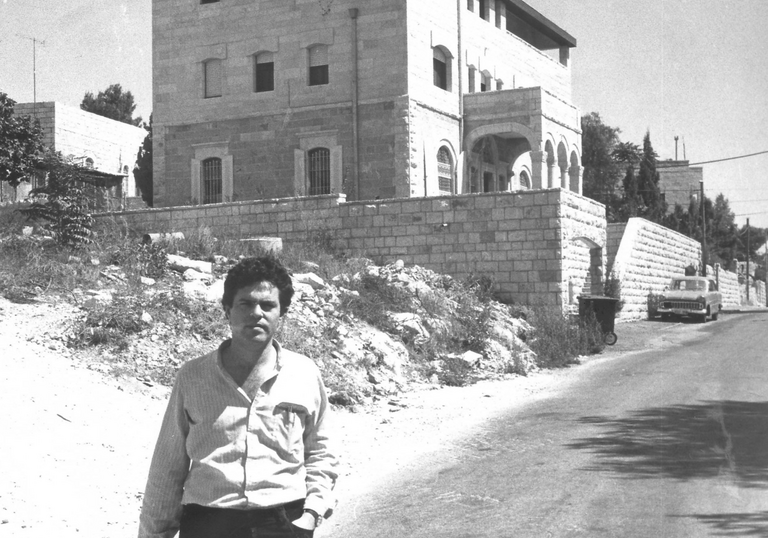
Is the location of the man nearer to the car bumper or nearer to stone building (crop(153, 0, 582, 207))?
stone building (crop(153, 0, 582, 207))

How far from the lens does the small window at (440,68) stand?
32031 millimetres

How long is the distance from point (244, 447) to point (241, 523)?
296 mm

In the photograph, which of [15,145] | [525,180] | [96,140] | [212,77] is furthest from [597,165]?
[15,145]

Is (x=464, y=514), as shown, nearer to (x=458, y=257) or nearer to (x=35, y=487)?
(x=35, y=487)

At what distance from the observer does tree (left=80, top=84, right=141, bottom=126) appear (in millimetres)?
76812

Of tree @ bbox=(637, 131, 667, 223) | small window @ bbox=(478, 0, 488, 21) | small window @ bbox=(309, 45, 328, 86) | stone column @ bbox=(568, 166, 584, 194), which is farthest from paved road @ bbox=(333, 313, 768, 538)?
tree @ bbox=(637, 131, 667, 223)

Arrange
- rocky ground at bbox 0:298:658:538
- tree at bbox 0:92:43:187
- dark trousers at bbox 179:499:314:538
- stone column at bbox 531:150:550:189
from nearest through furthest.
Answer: dark trousers at bbox 179:499:314:538
rocky ground at bbox 0:298:658:538
tree at bbox 0:92:43:187
stone column at bbox 531:150:550:189

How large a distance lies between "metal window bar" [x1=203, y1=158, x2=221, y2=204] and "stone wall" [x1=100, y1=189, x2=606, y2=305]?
8089mm

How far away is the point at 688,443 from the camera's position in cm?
983

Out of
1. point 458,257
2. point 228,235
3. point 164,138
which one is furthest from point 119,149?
point 458,257

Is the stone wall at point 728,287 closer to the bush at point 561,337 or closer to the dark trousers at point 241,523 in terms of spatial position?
the bush at point 561,337

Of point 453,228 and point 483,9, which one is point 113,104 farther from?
point 453,228

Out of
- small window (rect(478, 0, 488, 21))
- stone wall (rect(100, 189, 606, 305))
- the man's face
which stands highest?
small window (rect(478, 0, 488, 21))

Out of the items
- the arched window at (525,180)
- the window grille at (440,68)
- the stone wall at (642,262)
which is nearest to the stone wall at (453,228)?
the stone wall at (642,262)
